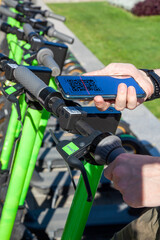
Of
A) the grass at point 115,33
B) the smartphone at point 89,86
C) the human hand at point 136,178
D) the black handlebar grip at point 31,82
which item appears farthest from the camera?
the grass at point 115,33

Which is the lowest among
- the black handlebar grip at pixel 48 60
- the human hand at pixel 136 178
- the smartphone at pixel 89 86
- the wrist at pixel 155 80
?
the black handlebar grip at pixel 48 60

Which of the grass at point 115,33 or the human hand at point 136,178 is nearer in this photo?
the human hand at point 136,178

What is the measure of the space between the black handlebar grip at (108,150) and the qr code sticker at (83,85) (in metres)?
0.29

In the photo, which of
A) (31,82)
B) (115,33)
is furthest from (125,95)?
(115,33)

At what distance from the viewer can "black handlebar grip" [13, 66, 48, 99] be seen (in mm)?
1331

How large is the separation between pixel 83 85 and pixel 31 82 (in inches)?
8.5

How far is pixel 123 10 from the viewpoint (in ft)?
43.3

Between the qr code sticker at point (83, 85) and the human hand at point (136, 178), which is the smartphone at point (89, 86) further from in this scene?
the human hand at point (136, 178)

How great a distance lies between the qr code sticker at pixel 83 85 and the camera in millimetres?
1246

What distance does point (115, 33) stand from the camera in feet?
32.0

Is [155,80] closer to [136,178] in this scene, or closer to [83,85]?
[83,85]

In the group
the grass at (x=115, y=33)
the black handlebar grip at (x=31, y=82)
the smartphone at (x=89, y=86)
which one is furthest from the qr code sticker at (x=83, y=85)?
the grass at (x=115, y=33)

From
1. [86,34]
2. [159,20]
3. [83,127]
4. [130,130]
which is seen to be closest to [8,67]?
[83,127]

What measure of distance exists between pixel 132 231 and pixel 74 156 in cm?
88
